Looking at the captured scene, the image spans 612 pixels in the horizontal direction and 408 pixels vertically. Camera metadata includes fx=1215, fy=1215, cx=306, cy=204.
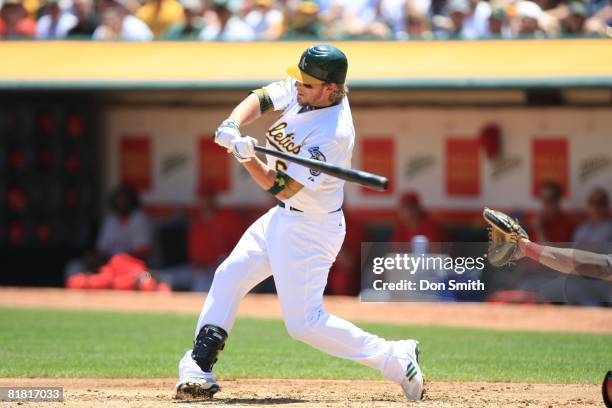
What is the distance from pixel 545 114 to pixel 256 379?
619 centimetres

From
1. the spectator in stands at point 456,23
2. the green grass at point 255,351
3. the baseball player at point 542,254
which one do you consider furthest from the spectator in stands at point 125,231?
the baseball player at point 542,254

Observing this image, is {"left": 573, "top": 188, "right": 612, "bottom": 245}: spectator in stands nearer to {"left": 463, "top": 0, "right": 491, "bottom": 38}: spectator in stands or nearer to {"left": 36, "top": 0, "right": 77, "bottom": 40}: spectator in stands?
{"left": 463, "top": 0, "right": 491, "bottom": 38}: spectator in stands

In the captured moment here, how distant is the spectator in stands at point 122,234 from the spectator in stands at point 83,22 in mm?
1877

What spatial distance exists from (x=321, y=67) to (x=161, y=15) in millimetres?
8134

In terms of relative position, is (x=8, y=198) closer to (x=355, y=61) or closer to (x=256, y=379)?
(x=355, y=61)

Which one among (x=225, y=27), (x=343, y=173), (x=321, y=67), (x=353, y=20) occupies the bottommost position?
(x=225, y=27)

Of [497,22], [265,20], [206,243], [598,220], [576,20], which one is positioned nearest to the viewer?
[598,220]

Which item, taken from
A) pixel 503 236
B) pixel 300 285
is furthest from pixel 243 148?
pixel 503 236

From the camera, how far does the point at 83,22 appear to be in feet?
44.9

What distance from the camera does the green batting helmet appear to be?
603 cm

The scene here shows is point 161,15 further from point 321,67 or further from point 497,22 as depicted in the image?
point 321,67

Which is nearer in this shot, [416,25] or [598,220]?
[598,220]

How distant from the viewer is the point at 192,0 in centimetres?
1390

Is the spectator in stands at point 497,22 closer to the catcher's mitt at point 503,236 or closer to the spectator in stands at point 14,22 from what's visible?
the spectator in stands at point 14,22
